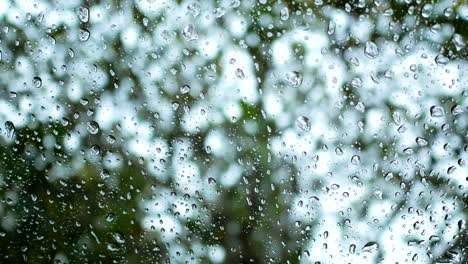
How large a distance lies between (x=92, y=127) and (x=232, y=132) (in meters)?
0.24

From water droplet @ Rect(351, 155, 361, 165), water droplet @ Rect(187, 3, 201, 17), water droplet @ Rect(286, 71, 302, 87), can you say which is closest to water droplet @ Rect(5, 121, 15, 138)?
water droplet @ Rect(187, 3, 201, 17)

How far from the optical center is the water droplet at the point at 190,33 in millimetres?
934

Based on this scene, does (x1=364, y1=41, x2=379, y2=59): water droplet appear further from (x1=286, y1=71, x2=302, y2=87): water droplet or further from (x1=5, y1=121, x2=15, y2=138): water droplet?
(x1=5, y1=121, x2=15, y2=138): water droplet

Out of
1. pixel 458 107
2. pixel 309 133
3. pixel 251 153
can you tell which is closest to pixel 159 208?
pixel 251 153

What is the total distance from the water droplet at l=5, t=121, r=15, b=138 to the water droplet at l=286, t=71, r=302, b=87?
1.55 ft

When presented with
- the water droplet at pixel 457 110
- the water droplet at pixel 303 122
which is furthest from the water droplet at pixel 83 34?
the water droplet at pixel 457 110

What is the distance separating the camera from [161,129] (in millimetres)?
959

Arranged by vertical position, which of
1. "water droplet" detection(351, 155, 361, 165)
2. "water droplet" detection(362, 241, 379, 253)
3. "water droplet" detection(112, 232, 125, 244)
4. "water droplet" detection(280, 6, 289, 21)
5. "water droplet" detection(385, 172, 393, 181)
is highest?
"water droplet" detection(280, 6, 289, 21)

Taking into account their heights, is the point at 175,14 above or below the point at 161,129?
above

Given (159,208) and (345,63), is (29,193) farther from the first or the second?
(345,63)

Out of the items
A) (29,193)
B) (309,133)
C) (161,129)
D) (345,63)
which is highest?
(345,63)

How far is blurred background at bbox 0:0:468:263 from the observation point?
92 cm

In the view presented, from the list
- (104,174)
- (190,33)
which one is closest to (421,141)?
(190,33)

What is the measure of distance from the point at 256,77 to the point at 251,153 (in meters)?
0.13
